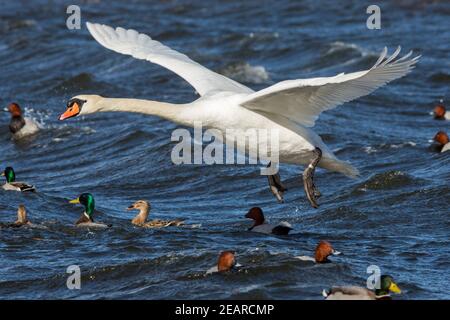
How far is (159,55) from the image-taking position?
575 inches

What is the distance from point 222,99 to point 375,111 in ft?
38.7

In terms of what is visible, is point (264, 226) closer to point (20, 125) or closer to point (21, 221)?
point (21, 221)

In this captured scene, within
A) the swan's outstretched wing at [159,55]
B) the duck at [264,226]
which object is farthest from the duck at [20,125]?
the duck at [264,226]

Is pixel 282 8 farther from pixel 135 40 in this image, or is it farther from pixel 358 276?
pixel 358 276

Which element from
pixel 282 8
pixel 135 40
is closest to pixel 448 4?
pixel 282 8

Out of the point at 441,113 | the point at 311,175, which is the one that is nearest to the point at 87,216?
the point at 311,175

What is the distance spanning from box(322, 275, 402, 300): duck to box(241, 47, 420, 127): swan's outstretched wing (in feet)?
6.43

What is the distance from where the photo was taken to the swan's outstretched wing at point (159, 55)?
1415 cm

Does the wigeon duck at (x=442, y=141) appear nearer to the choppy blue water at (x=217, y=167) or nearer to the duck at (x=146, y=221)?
the choppy blue water at (x=217, y=167)

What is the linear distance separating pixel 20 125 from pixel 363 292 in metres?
12.8

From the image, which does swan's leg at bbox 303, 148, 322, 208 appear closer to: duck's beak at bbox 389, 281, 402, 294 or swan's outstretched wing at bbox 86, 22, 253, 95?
swan's outstretched wing at bbox 86, 22, 253, 95

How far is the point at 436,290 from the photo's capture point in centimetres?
1168

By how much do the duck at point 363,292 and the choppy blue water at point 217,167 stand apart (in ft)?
1.52
